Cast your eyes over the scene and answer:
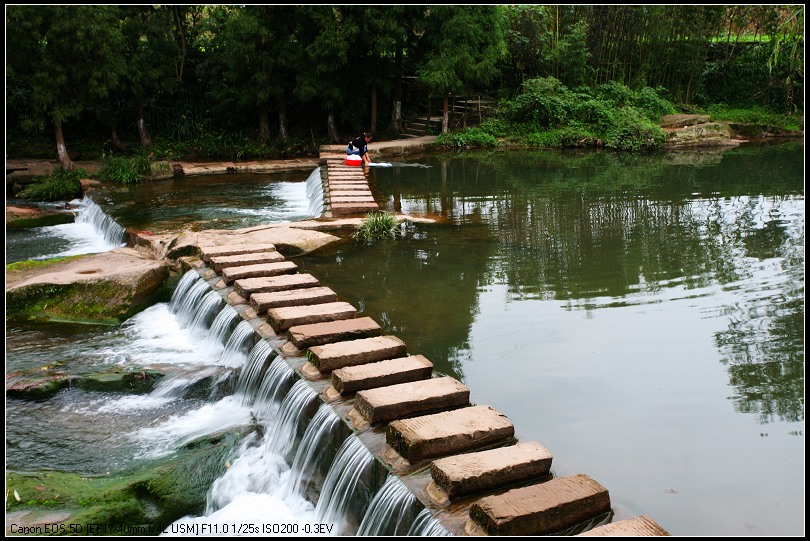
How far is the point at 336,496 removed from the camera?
452cm

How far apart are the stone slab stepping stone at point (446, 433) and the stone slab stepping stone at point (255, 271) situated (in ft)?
12.5

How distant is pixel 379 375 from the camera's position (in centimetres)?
497

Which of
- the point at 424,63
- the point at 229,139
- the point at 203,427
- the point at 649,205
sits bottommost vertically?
the point at 203,427

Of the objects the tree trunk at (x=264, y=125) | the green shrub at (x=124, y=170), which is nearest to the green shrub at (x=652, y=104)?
the tree trunk at (x=264, y=125)

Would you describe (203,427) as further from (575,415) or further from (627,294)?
(627,294)

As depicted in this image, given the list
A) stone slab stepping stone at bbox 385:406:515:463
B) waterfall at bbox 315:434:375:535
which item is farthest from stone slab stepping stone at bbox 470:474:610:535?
waterfall at bbox 315:434:375:535

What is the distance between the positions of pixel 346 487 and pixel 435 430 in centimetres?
72

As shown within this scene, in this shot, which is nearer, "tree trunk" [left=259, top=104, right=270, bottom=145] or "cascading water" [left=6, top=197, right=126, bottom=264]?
"cascading water" [left=6, top=197, right=126, bottom=264]

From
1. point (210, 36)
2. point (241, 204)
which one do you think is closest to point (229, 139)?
point (210, 36)

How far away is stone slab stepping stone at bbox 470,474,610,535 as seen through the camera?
3373 mm

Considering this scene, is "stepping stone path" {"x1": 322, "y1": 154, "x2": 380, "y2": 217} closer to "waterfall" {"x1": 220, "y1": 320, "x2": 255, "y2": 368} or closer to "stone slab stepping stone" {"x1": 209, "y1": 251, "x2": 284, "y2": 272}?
"stone slab stepping stone" {"x1": 209, "y1": 251, "x2": 284, "y2": 272}

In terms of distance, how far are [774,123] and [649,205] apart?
14597 millimetres

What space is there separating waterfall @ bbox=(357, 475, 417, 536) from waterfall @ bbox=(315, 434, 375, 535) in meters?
0.15

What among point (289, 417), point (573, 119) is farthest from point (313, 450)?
point (573, 119)
